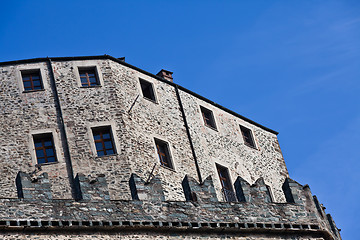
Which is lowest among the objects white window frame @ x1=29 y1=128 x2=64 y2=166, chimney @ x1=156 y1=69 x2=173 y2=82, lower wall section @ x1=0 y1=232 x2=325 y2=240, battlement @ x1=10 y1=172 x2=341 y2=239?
lower wall section @ x1=0 y1=232 x2=325 y2=240

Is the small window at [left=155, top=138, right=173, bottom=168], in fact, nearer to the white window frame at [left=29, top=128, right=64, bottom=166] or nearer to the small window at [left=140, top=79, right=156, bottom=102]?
the small window at [left=140, top=79, right=156, bottom=102]

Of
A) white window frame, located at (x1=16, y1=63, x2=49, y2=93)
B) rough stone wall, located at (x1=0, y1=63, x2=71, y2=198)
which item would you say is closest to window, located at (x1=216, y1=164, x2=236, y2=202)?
rough stone wall, located at (x1=0, y1=63, x2=71, y2=198)

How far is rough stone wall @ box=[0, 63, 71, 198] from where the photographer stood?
1489 inches

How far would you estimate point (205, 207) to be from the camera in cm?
3484

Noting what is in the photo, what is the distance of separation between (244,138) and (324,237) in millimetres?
10340

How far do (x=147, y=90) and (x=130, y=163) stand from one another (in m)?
5.00

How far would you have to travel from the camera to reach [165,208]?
33.9 metres

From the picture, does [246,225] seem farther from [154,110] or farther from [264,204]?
[154,110]

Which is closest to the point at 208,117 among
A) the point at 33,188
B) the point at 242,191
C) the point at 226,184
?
the point at 226,184

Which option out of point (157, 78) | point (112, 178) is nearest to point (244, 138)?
point (157, 78)

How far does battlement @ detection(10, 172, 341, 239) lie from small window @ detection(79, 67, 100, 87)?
24.0 ft

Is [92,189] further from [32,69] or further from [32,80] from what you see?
[32,69]

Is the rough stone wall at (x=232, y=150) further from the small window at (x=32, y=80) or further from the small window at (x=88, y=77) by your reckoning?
the small window at (x=32, y=80)

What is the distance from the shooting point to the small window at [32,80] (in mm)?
40562
